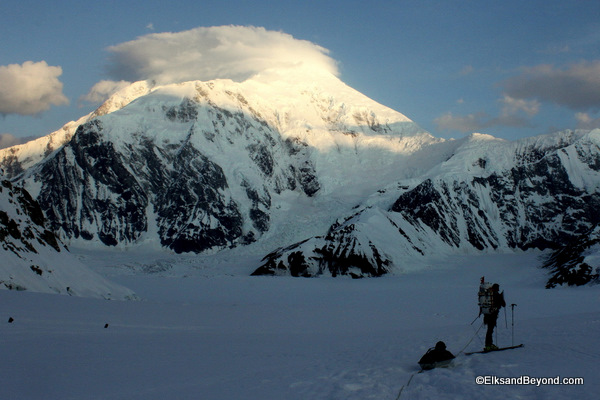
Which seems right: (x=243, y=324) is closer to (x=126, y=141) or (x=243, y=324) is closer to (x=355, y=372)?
(x=355, y=372)

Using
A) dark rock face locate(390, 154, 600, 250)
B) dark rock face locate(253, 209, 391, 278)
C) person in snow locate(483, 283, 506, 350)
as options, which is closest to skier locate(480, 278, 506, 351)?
person in snow locate(483, 283, 506, 350)

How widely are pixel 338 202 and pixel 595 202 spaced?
7115 centimetres

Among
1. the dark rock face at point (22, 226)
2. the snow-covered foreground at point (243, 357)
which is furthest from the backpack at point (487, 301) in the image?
the dark rock face at point (22, 226)

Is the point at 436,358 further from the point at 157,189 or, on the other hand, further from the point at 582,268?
the point at 157,189

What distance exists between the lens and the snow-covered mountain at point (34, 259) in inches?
1098

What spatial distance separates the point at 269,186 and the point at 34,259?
128 meters

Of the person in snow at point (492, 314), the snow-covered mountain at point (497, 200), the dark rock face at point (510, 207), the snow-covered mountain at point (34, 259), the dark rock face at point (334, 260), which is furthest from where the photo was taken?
the dark rock face at point (510, 207)

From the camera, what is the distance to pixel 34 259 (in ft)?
100

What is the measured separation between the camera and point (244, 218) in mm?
142125

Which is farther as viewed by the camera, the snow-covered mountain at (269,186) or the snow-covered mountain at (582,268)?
the snow-covered mountain at (269,186)

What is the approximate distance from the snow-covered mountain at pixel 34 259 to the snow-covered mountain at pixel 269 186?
77860 millimetres

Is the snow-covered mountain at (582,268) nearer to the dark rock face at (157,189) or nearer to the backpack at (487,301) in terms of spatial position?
the backpack at (487,301)

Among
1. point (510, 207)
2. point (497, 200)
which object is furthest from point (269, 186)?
point (510, 207)

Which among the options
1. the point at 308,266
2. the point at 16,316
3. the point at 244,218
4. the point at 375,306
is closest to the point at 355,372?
the point at 16,316
